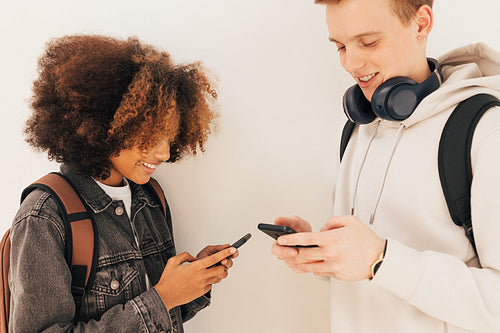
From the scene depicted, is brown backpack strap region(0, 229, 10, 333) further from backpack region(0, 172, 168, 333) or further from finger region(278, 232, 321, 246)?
finger region(278, 232, 321, 246)

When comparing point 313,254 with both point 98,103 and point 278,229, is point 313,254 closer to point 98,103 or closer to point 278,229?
point 278,229

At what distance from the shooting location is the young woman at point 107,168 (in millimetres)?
1016

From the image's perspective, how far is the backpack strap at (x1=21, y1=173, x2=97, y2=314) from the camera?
1061mm

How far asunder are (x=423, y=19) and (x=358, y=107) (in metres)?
0.27

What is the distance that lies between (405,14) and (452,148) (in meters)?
0.35

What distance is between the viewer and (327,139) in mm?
1501

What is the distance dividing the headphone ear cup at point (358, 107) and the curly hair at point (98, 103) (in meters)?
0.50

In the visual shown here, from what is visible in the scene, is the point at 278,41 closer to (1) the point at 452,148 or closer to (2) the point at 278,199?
(2) the point at 278,199

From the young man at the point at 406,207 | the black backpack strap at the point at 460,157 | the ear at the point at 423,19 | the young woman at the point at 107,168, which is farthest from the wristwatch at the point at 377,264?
the ear at the point at 423,19

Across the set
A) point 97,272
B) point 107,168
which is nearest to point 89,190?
point 107,168

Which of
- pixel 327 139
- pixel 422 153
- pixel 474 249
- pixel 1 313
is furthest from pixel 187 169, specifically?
pixel 474 249

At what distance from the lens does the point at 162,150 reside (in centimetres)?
120

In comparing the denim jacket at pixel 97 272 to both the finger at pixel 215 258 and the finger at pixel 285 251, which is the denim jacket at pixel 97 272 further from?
the finger at pixel 285 251

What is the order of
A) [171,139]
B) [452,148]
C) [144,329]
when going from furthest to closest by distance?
1. [171,139]
2. [144,329]
3. [452,148]
